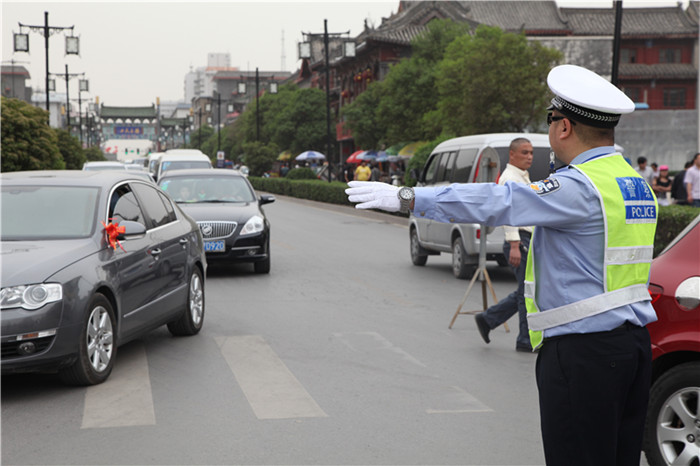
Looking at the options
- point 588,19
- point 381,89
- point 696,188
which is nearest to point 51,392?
point 696,188

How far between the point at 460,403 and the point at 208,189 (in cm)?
947

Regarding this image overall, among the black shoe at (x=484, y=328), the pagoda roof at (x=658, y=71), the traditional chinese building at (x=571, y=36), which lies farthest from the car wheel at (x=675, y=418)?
the pagoda roof at (x=658, y=71)

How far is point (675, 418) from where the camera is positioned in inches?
179

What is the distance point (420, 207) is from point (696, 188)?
1810 centimetres

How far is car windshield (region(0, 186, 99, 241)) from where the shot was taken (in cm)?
696

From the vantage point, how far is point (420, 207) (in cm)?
294

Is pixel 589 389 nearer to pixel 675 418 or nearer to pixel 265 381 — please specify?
pixel 675 418

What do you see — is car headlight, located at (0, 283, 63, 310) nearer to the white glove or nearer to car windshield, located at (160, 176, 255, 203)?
the white glove

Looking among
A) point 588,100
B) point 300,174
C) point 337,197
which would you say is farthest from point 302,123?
point 588,100

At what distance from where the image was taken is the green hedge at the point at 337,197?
40.9ft

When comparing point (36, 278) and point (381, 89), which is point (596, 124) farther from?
point (381, 89)

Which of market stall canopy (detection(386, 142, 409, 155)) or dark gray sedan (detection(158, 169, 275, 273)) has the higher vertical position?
market stall canopy (detection(386, 142, 409, 155))

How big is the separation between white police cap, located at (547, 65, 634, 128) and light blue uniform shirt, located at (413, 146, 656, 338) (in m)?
0.11

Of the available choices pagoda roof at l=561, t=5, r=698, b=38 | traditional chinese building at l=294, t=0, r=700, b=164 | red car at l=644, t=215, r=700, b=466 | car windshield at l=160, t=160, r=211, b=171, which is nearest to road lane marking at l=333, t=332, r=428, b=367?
red car at l=644, t=215, r=700, b=466
